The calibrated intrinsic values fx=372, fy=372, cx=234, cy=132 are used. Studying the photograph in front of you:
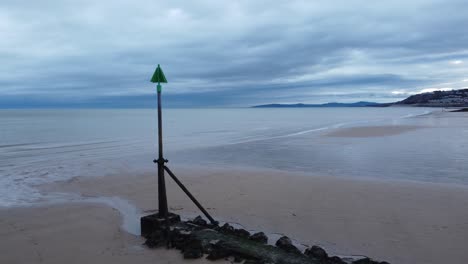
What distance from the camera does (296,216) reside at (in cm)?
860

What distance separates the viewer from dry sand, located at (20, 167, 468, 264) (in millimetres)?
6652

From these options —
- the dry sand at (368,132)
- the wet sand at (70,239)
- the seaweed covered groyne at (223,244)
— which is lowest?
the wet sand at (70,239)

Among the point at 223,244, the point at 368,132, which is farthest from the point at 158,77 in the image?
the point at 368,132

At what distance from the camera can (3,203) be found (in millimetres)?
10297

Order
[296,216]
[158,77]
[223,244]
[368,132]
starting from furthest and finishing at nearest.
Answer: [368,132]
[296,216]
[158,77]
[223,244]

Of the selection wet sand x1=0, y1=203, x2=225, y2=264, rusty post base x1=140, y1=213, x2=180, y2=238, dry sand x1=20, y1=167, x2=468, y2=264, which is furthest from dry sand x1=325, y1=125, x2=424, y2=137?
rusty post base x1=140, y1=213, x2=180, y2=238

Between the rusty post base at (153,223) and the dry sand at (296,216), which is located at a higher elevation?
the rusty post base at (153,223)

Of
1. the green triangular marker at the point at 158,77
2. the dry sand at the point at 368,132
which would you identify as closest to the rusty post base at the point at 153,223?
the green triangular marker at the point at 158,77

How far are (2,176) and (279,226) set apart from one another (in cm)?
1219

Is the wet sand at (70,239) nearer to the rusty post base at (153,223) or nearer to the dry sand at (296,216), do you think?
the dry sand at (296,216)

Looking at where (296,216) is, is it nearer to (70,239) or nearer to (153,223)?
(153,223)

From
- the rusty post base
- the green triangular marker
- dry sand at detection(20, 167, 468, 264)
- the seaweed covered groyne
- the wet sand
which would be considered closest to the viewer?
the seaweed covered groyne

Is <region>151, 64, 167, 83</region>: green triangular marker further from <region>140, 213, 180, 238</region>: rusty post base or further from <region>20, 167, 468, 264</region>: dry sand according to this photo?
<region>20, 167, 468, 264</region>: dry sand

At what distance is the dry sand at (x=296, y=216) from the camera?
6.65 m
